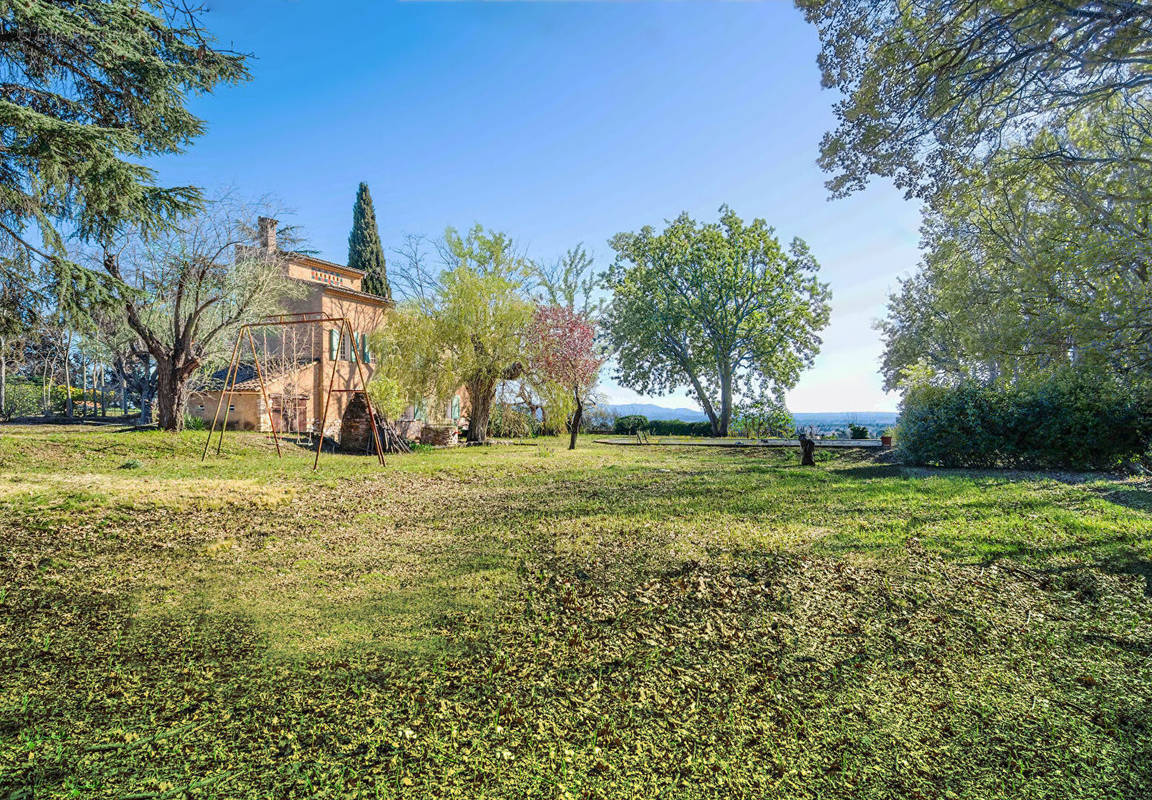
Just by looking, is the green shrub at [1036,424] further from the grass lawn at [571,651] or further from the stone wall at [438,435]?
the stone wall at [438,435]

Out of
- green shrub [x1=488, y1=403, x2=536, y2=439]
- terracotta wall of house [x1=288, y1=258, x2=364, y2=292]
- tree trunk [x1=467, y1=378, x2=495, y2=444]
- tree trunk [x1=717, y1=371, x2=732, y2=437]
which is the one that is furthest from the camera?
tree trunk [x1=717, y1=371, x2=732, y2=437]

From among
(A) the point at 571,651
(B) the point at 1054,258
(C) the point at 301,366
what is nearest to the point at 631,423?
(C) the point at 301,366

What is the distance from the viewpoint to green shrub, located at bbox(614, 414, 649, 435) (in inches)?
1147

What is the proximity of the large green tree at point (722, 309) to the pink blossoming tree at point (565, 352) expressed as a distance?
375 cm

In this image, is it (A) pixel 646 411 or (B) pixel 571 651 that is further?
(A) pixel 646 411

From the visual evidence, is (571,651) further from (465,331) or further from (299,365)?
(299,365)

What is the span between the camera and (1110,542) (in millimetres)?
5258

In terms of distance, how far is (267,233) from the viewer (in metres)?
18.5

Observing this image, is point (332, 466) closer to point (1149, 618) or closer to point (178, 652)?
point (178, 652)

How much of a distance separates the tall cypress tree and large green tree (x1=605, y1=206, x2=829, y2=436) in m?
13.7

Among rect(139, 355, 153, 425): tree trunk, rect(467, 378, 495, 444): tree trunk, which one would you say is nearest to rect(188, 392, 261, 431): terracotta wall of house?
rect(139, 355, 153, 425): tree trunk

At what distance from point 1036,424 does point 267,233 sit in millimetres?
21981

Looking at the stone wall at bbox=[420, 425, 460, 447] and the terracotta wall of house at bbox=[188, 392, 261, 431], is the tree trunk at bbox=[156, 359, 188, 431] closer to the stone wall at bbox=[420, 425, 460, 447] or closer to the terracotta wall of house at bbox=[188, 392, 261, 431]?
the terracotta wall of house at bbox=[188, 392, 261, 431]

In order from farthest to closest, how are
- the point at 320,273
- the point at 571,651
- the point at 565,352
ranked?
the point at 320,273
the point at 565,352
the point at 571,651
